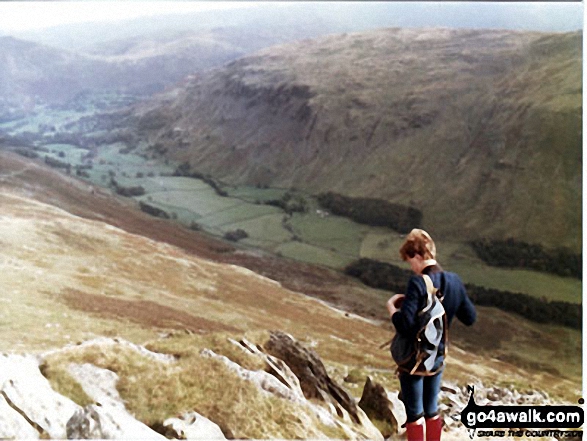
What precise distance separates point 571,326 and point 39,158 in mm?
19030

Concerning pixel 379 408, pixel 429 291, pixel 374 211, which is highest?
pixel 429 291

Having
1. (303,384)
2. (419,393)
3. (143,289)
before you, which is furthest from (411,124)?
(419,393)

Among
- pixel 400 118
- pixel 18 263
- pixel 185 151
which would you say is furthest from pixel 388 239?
pixel 400 118

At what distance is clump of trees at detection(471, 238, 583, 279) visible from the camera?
23.0 meters

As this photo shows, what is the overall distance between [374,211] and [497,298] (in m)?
5.82

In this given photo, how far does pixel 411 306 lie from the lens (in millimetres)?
5207

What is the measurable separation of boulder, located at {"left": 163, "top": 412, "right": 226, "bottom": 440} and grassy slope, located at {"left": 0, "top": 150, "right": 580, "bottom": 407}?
579 mm

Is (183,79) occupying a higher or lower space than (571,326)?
higher

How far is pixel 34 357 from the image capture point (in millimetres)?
7379

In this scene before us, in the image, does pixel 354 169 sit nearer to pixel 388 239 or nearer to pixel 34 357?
pixel 388 239

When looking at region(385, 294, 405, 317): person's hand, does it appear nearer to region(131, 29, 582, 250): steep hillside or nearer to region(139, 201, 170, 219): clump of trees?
region(131, 29, 582, 250): steep hillside

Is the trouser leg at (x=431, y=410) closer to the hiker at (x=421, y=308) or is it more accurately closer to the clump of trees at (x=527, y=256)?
the hiker at (x=421, y=308)

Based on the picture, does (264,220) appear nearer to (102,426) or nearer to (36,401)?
(36,401)

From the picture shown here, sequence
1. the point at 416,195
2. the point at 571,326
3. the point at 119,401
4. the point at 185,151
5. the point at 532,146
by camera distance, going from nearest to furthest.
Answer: the point at 119,401 < the point at 185,151 < the point at 571,326 < the point at 416,195 < the point at 532,146
